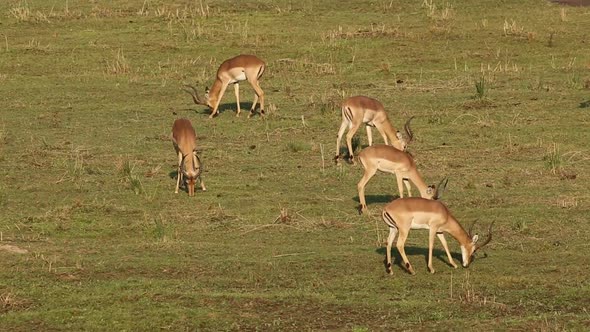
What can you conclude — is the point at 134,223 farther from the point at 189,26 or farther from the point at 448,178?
the point at 189,26

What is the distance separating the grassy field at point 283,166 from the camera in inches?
392

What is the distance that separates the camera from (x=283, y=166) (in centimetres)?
1517

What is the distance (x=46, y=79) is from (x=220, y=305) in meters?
11.5

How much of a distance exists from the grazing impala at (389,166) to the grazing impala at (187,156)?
6.22ft

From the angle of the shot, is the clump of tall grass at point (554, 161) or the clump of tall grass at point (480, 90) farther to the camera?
the clump of tall grass at point (480, 90)

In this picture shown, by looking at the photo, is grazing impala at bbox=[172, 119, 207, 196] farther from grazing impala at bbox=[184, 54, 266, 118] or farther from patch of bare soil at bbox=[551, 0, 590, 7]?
patch of bare soil at bbox=[551, 0, 590, 7]

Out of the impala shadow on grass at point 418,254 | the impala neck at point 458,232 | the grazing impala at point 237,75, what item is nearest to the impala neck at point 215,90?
the grazing impala at point 237,75

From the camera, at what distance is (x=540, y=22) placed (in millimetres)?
23578

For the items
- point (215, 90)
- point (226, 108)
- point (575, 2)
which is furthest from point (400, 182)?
point (575, 2)

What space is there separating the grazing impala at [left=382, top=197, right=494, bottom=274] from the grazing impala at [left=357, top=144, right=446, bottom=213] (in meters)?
1.86

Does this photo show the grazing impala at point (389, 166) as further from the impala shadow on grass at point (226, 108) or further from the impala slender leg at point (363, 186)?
the impala shadow on grass at point (226, 108)

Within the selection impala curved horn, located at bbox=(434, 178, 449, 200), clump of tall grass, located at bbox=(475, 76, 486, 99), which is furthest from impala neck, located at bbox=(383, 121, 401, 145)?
clump of tall grass, located at bbox=(475, 76, 486, 99)

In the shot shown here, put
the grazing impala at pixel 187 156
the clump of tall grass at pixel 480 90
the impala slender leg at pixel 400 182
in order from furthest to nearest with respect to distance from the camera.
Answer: the clump of tall grass at pixel 480 90 < the grazing impala at pixel 187 156 < the impala slender leg at pixel 400 182

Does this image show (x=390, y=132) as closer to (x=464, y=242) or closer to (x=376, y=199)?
(x=376, y=199)
